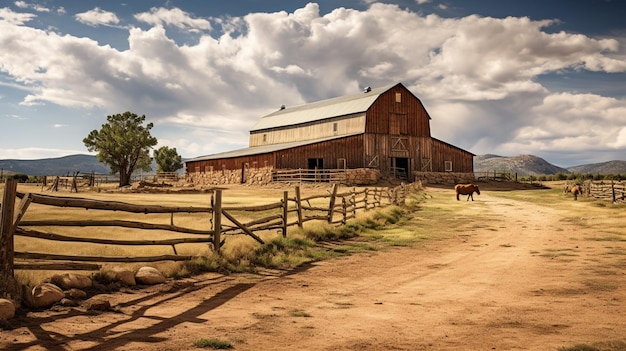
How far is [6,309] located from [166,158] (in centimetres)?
8588

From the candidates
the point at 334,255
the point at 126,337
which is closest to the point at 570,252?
the point at 334,255

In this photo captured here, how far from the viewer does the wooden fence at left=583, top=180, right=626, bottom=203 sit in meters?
28.6

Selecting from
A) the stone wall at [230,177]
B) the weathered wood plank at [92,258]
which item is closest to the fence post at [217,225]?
the weathered wood plank at [92,258]

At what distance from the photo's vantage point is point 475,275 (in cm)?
1024

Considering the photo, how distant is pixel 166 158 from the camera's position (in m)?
88.4

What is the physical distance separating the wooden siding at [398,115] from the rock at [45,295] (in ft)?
138

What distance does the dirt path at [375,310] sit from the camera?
575 centimetres

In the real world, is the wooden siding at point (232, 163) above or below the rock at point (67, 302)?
above

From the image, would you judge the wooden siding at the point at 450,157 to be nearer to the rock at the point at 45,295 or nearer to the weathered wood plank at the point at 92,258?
the weathered wood plank at the point at 92,258

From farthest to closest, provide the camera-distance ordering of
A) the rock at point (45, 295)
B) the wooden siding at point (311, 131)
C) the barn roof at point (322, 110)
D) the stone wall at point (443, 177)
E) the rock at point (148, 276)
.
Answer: the barn roof at point (322, 110), the wooden siding at point (311, 131), the stone wall at point (443, 177), the rock at point (148, 276), the rock at point (45, 295)

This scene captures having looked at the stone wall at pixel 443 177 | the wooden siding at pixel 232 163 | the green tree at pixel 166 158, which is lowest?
the stone wall at pixel 443 177

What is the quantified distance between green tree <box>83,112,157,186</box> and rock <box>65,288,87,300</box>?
56.8m

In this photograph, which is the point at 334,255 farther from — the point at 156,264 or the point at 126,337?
the point at 126,337

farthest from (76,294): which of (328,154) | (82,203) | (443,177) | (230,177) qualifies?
(443,177)
